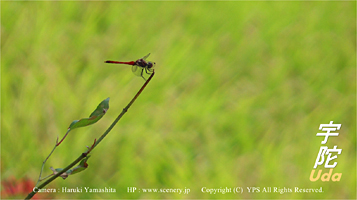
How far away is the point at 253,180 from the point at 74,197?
47 cm

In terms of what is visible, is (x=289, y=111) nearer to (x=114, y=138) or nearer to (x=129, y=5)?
(x=114, y=138)

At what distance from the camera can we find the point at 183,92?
4.24ft

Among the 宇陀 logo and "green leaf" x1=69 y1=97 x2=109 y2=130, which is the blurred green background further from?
"green leaf" x1=69 y1=97 x2=109 y2=130

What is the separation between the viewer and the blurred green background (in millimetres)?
1004

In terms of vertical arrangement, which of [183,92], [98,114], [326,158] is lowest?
[98,114]

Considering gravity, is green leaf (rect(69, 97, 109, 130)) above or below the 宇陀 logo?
below

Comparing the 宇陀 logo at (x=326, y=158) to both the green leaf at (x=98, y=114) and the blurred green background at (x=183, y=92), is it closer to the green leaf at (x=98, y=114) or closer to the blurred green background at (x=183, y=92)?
the blurred green background at (x=183, y=92)

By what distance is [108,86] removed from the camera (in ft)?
4.02

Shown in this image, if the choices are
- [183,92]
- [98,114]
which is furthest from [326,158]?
[98,114]

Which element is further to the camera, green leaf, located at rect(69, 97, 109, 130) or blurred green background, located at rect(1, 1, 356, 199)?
A: blurred green background, located at rect(1, 1, 356, 199)

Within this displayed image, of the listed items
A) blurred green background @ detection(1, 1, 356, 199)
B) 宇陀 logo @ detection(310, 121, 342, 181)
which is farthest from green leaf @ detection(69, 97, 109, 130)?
宇陀 logo @ detection(310, 121, 342, 181)

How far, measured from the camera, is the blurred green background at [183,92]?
100 cm

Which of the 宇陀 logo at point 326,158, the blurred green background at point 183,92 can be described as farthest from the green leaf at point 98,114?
the 宇陀 logo at point 326,158

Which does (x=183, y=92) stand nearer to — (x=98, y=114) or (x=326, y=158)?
(x=326, y=158)
